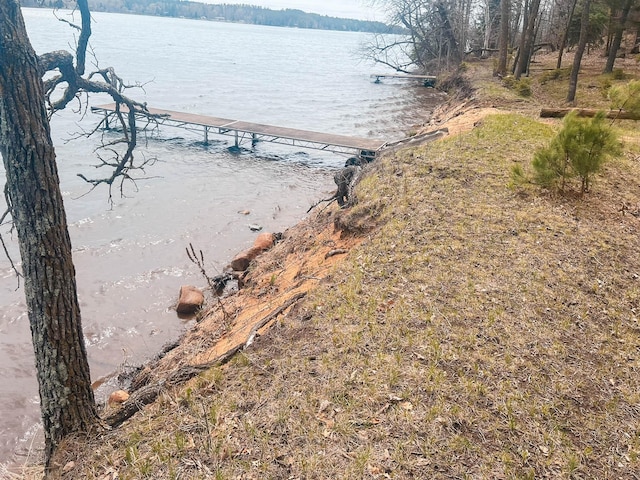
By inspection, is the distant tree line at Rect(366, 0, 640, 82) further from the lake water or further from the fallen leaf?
the fallen leaf

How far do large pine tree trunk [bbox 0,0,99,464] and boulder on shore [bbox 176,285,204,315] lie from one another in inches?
189

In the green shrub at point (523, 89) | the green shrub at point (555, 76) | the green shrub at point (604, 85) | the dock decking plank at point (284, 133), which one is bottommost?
the dock decking plank at point (284, 133)

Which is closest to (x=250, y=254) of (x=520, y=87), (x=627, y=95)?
(x=627, y=95)

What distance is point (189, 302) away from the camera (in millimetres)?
9297

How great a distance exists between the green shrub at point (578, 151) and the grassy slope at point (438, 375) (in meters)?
0.84

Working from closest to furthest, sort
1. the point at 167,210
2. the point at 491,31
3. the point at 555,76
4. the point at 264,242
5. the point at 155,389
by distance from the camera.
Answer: the point at 155,389
the point at 264,242
the point at 167,210
the point at 555,76
the point at 491,31

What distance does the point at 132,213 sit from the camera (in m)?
14.2

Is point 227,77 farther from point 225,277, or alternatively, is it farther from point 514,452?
point 514,452

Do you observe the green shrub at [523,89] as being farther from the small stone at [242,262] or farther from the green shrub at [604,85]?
the small stone at [242,262]

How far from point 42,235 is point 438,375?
3.37 m

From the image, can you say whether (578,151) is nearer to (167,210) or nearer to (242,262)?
(242,262)

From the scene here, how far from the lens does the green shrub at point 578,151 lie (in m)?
7.36

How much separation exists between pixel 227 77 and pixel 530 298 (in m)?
42.5

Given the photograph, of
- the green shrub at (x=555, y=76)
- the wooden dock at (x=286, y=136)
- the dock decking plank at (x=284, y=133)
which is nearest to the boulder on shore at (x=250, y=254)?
the wooden dock at (x=286, y=136)
